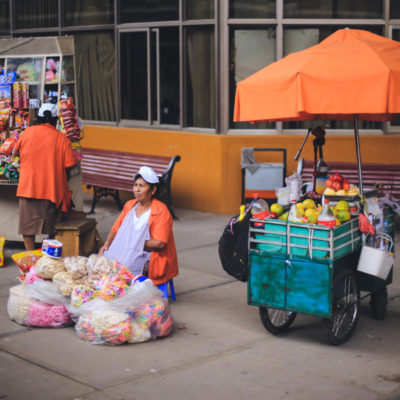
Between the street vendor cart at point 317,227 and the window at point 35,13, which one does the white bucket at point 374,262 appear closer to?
the street vendor cart at point 317,227

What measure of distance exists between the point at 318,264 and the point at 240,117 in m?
1.43

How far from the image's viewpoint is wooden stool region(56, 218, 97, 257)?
8.25 m

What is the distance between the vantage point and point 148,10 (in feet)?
41.5

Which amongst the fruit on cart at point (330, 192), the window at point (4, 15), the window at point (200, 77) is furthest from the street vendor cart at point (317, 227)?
the window at point (4, 15)

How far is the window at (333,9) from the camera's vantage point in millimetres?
11523

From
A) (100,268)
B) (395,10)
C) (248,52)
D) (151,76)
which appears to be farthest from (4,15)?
(100,268)

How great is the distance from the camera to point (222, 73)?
1159 cm

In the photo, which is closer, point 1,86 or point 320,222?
point 320,222

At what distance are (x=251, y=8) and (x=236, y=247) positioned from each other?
6.34m

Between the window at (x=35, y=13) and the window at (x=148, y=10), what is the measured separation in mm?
A: 2105

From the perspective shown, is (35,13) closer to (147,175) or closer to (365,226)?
(147,175)

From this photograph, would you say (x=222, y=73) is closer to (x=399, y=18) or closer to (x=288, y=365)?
(x=399, y=18)

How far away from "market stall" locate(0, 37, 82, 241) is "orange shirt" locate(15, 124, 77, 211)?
1.67 feet

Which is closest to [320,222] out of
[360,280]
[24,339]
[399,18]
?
[360,280]
